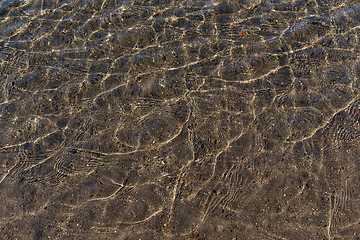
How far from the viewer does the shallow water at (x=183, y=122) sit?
335cm

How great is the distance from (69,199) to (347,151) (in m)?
4.26

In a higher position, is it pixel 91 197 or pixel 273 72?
pixel 273 72

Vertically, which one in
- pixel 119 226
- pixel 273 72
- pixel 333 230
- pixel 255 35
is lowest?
pixel 333 230

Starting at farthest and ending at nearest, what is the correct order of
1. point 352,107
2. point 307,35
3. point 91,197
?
1. point 307,35
2. point 352,107
3. point 91,197

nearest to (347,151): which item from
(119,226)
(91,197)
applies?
(119,226)

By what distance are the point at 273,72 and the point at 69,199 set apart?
4.20 m

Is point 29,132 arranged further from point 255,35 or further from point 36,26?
point 255,35

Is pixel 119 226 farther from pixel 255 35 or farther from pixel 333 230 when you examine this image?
pixel 255 35

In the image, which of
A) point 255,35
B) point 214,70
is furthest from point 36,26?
point 255,35

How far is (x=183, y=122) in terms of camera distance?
4141mm

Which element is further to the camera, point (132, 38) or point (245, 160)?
point (132, 38)

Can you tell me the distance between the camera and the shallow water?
3.35 metres

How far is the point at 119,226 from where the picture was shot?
3.31m

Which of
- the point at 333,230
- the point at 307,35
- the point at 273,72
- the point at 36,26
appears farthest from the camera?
the point at 36,26
